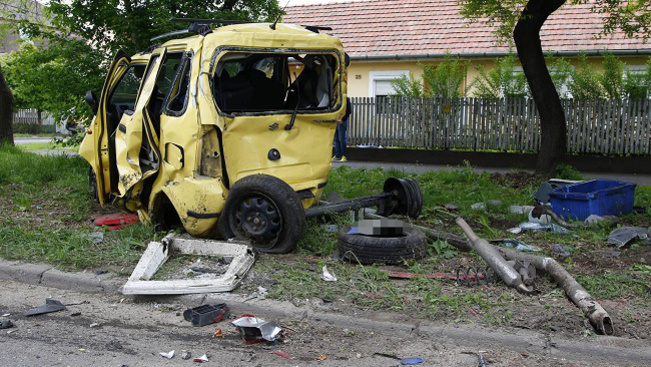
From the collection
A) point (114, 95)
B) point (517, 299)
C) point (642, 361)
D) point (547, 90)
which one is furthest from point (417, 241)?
point (547, 90)

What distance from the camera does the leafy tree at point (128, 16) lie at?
11523mm

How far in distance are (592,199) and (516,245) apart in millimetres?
1888

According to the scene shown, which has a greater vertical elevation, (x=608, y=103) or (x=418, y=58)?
(x=418, y=58)

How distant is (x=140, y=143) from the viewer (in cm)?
753

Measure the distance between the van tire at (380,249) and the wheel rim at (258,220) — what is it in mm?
735

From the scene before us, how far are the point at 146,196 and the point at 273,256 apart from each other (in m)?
1.91

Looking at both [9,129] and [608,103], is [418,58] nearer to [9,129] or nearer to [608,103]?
[608,103]

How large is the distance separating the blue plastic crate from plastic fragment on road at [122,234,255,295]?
4186 mm

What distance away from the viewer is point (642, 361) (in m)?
4.45

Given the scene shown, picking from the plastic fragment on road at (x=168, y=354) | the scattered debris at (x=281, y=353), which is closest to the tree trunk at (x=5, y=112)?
the plastic fragment on road at (x=168, y=354)

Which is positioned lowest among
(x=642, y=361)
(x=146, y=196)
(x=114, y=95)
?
(x=642, y=361)

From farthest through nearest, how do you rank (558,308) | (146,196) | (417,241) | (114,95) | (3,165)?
(3,165) < (114,95) < (146,196) < (417,241) < (558,308)

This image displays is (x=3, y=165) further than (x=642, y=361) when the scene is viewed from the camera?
Yes

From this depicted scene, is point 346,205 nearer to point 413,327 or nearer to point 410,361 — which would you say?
point 413,327
